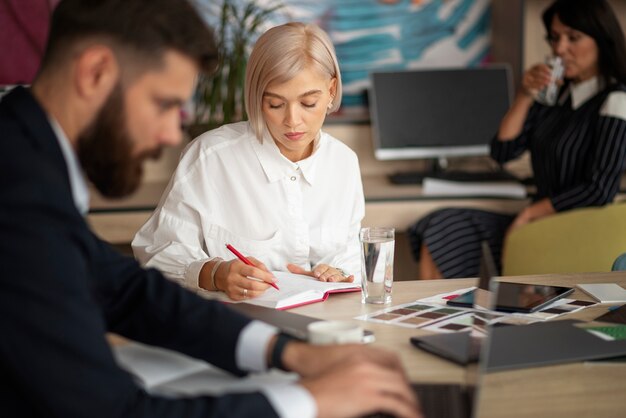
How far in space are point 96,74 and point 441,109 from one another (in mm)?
3248

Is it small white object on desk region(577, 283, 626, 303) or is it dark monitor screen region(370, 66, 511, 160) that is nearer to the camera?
small white object on desk region(577, 283, 626, 303)

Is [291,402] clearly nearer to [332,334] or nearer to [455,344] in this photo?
[332,334]

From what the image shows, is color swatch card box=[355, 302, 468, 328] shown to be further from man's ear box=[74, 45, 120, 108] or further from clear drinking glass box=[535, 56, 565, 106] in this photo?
clear drinking glass box=[535, 56, 565, 106]

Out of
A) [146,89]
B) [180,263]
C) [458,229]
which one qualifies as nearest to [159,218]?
[180,263]

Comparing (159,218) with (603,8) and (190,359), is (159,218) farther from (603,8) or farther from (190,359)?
(603,8)

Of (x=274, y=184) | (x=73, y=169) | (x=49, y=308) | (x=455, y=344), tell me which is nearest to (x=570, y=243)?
(x=274, y=184)

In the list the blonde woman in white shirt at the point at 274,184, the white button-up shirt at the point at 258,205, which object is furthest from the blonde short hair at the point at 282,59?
the white button-up shirt at the point at 258,205

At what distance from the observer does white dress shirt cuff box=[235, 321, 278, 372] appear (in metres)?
1.30

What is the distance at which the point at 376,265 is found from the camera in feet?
5.98

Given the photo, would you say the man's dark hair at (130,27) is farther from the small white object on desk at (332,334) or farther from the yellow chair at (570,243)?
the yellow chair at (570,243)

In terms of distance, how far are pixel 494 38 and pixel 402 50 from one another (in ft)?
1.50

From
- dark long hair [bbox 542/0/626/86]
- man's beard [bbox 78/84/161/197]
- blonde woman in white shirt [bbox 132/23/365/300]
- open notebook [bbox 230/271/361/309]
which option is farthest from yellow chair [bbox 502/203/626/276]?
man's beard [bbox 78/84/161/197]

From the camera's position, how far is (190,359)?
1418 mm

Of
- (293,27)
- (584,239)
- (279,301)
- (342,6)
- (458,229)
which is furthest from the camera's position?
(342,6)
